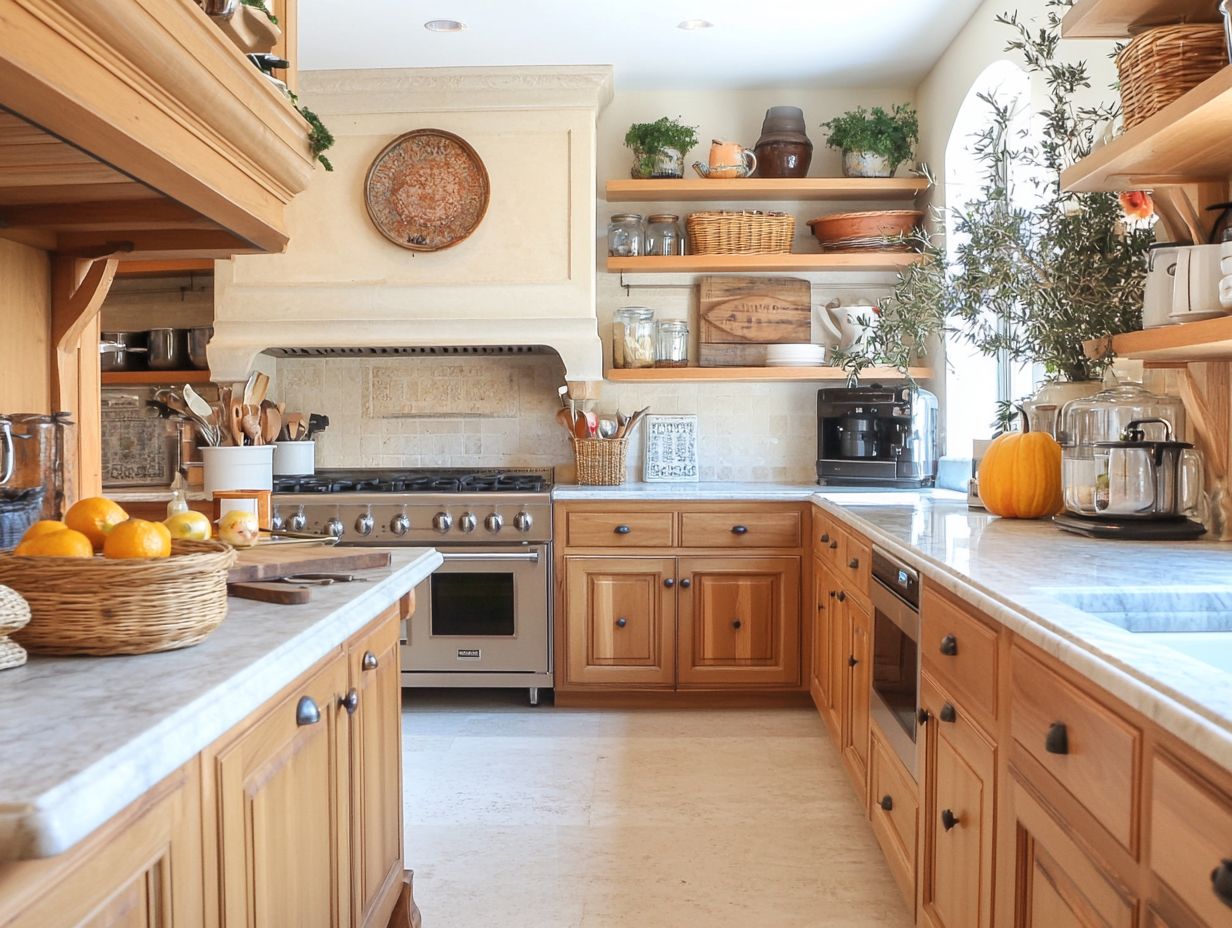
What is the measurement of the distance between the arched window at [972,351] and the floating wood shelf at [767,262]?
0.26m

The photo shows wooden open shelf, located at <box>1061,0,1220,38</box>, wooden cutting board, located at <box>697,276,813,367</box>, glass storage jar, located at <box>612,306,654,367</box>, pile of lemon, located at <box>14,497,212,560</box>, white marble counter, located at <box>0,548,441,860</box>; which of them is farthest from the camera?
wooden cutting board, located at <box>697,276,813,367</box>

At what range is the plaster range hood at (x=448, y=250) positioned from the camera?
3.98 meters

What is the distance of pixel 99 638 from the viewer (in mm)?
1126

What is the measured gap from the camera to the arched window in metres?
3.40

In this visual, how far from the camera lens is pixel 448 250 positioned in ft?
13.2

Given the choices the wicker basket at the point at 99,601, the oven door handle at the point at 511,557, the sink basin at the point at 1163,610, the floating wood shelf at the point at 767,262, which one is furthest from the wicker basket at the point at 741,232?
the wicker basket at the point at 99,601

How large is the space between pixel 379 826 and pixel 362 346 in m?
2.47

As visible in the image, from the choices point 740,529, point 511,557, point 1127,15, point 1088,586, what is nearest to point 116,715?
point 1088,586

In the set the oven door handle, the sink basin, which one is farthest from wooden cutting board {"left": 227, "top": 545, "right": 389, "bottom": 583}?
the oven door handle

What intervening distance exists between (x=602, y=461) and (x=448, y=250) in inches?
40.2

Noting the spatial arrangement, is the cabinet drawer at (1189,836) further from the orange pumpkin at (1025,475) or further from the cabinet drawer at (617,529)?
the cabinet drawer at (617,529)

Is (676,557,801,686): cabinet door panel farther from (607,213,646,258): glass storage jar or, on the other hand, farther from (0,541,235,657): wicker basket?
(0,541,235,657): wicker basket

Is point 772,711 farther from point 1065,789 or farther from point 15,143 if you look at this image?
point 15,143

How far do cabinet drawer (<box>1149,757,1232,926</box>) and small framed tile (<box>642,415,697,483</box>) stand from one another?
3.33 metres
